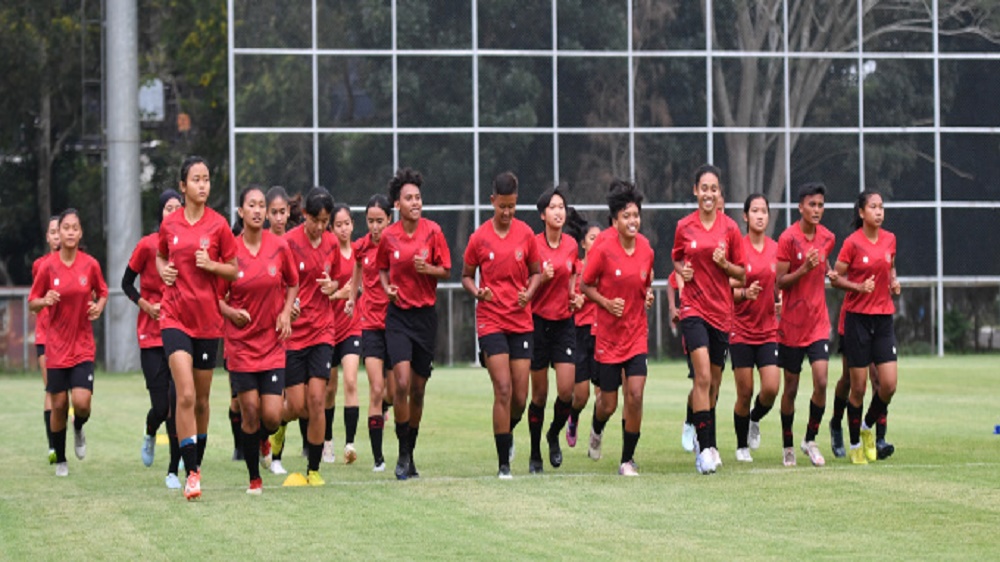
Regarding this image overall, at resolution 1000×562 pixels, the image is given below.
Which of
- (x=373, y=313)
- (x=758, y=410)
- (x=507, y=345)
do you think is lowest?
(x=758, y=410)

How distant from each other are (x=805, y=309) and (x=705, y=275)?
1341 mm

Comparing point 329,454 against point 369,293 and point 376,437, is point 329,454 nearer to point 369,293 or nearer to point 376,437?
point 376,437

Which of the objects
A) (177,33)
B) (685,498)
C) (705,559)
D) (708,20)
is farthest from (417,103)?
(705,559)

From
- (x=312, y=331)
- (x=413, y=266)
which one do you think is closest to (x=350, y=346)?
(x=312, y=331)

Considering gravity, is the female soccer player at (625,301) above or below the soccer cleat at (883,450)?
above

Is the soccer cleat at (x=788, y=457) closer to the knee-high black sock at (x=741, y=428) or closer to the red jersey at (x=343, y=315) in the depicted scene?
the knee-high black sock at (x=741, y=428)

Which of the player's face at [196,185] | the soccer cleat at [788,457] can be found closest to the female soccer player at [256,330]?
the player's face at [196,185]

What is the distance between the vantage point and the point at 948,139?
148ft

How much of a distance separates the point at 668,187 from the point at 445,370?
6.93 meters

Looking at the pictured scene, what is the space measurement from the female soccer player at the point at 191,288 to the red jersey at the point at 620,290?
10.5 ft

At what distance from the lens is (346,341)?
1820 cm

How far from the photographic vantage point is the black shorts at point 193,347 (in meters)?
14.4

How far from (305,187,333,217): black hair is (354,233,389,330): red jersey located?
744mm

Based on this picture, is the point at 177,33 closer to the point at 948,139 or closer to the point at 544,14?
the point at 544,14
